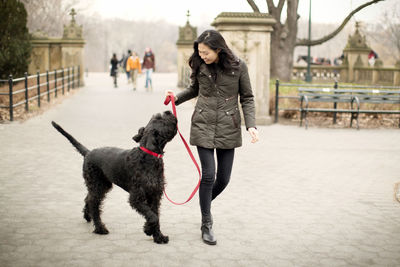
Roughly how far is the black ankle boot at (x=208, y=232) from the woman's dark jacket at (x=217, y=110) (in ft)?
2.25

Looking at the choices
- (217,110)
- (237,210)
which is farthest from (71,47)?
(217,110)

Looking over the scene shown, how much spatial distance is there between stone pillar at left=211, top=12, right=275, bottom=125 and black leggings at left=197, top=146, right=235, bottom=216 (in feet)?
25.8

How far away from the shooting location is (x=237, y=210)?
19.0 feet

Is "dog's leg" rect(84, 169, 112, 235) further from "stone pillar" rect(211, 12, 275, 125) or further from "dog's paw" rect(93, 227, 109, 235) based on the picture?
"stone pillar" rect(211, 12, 275, 125)

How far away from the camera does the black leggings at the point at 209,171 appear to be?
15.3ft

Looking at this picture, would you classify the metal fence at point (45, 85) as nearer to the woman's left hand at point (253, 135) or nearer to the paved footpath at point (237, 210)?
the paved footpath at point (237, 210)

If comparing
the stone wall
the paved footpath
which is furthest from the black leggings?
the stone wall

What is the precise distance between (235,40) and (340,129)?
328 cm

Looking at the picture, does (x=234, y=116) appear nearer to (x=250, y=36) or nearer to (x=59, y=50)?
(x=250, y=36)

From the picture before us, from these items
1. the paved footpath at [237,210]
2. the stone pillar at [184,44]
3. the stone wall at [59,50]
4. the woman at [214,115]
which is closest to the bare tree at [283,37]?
the stone pillar at [184,44]

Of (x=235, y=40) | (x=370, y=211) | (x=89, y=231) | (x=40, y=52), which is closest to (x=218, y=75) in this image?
(x=89, y=231)

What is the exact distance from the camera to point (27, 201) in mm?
5973

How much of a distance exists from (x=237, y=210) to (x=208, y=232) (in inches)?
44.5

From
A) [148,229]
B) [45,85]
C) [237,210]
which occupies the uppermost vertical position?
[45,85]
